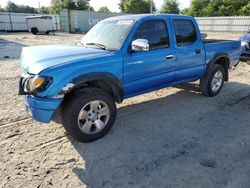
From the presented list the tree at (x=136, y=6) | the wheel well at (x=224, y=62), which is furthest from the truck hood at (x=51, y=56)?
the tree at (x=136, y=6)

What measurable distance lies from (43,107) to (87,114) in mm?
683

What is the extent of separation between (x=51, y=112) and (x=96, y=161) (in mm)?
922

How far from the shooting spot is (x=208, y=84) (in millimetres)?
6004

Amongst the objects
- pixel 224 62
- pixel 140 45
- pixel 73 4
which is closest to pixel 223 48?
pixel 224 62

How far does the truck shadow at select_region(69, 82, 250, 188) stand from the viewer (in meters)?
3.14

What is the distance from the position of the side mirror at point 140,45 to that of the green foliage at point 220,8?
4369 cm

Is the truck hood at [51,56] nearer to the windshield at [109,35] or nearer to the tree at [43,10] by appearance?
the windshield at [109,35]

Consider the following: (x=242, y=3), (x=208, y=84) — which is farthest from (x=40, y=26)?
(x=242, y=3)

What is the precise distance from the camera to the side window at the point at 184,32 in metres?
5.11

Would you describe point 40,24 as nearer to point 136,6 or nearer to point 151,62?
point 151,62

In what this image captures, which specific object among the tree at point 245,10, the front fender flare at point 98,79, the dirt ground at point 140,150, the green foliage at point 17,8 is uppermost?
the green foliage at point 17,8

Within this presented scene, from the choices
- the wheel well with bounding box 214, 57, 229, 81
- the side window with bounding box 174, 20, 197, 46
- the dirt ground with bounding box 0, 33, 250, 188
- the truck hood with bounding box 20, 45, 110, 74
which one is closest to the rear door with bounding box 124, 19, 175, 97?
the side window with bounding box 174, 20, 197, 46

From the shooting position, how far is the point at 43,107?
11.3 ft

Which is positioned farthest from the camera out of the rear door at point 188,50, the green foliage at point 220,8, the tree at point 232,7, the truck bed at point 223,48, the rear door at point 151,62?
the tree at point 232,7
